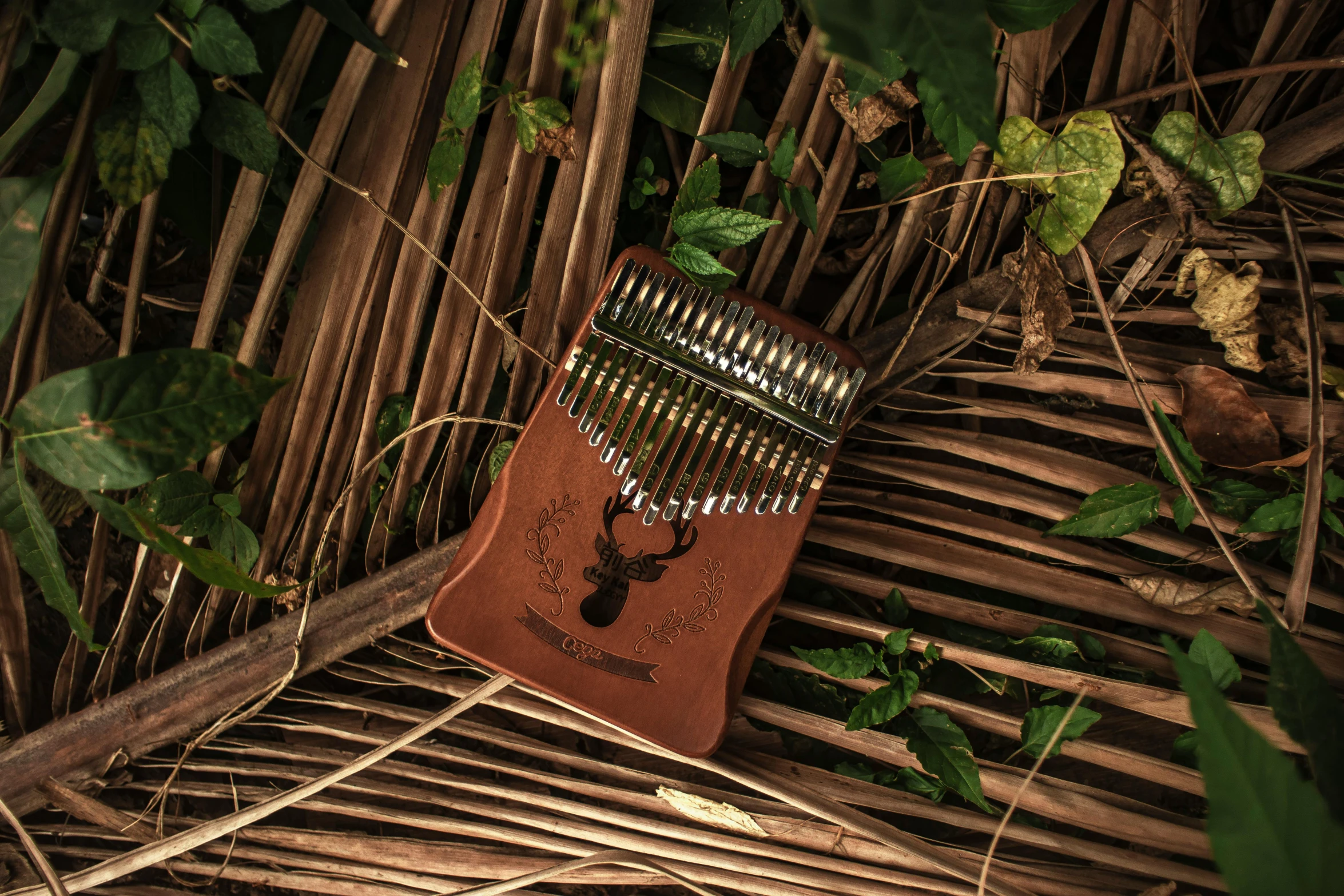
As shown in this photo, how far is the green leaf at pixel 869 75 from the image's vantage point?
1051 millimetres

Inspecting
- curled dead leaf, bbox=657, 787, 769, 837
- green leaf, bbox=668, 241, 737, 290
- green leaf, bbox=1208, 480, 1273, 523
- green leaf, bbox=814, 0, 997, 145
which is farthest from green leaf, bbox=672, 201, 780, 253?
curled dead leaf, bbox=657, 787, 769, 837

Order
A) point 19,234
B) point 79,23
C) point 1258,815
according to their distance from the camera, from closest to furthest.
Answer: point 1258,815, point 19,234, point 79,23

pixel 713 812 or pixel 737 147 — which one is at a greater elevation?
pixel 737 147

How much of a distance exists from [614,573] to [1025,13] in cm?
99

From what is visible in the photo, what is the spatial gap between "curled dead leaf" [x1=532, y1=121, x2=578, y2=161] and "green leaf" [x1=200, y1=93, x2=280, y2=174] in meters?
0.40

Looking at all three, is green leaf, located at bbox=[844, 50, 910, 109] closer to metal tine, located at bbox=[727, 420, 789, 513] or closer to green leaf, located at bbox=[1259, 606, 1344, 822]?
metal tine, located at bbox=[727, 420, 789, 513]

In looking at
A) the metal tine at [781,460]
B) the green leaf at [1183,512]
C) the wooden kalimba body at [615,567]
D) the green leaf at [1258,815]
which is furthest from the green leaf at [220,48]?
the green leaf at [1183,512]

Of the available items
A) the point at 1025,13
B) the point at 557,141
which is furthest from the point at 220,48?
the point at 1025,13

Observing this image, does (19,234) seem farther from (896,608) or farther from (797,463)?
(896,608)

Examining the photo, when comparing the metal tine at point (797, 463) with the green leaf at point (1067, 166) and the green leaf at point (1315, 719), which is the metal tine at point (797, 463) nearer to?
the green leaf at point (1067, 166)

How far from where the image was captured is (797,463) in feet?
3.86

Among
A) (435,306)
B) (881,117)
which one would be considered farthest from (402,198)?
(881,117)

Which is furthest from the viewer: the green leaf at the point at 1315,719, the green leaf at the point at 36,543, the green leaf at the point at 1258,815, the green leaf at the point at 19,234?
the green leaf at the point at 36,543

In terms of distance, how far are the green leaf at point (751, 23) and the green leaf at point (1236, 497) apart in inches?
39.4
